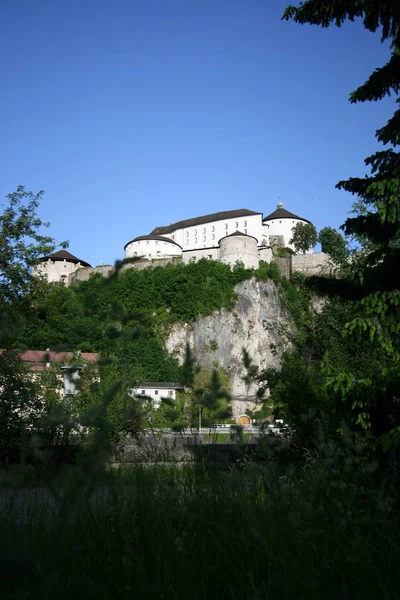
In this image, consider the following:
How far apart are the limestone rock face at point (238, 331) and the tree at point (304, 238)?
18.1 metres

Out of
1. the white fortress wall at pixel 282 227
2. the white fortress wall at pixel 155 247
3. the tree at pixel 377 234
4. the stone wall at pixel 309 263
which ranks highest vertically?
the white fortress wall at pixel 282 227

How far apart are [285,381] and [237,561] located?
1199cm

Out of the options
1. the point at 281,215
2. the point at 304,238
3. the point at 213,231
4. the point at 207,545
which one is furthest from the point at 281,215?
the point at 207,545

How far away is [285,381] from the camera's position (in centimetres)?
1394

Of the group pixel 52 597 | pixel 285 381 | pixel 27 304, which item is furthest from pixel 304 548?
pixel 27 304

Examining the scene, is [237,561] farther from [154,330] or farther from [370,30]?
[154,330]

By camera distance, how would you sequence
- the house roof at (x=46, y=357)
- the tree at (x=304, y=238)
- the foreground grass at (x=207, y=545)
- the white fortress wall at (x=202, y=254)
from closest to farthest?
the foreground grass at (x=207, y=545)
the house roof at (x=46, y=357)
the white fortress wall at (x=202, y=254)
the tree at (x=304, y=238)

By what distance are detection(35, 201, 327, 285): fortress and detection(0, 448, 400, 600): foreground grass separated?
181 ft

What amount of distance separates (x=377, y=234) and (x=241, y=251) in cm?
5260

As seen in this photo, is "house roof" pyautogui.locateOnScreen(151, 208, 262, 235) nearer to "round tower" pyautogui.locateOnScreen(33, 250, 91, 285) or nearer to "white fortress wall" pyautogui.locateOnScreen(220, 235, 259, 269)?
"white fortress wall" pyautogui.locateOnScreen(220, 235, 259, 269)

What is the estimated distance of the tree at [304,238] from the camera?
7206cm

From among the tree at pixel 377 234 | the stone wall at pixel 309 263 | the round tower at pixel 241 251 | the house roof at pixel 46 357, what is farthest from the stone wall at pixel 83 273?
the house roof at pixel 46 357

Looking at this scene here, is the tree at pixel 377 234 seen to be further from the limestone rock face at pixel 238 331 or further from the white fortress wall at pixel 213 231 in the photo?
the white fortress wall at pixel 213 231

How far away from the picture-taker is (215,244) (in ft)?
278
